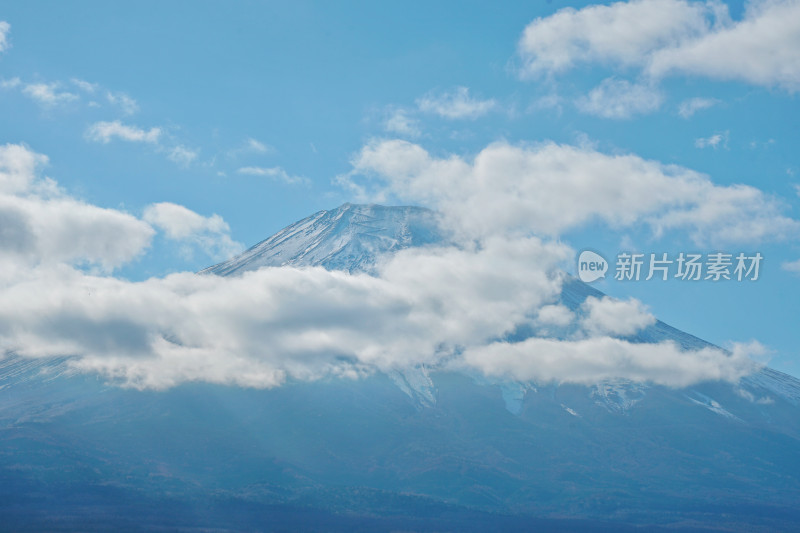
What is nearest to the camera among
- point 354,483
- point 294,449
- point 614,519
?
point 614,519

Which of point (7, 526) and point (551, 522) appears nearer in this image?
point (7, 526)

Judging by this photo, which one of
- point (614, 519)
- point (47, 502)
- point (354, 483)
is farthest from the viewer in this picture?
point (354, 483)

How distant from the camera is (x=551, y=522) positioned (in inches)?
6619

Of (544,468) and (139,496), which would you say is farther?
(544,468)

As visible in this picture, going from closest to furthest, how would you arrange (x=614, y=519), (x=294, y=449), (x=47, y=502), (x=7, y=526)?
1. (x=7, y=526)
2. (x=47, y=502)
3. (x=614, y=519)
4. (x=294, y=449)

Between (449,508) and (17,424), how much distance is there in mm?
94244

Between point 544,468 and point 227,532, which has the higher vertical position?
point 544,468

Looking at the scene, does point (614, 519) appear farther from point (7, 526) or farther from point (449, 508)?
point (7, 526)

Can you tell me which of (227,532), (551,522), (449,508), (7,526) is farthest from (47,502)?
(551,522)

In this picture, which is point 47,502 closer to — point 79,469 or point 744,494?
point 79,469

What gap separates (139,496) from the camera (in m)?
167

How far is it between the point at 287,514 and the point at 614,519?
200 feet

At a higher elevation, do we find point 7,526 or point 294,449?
point 294,449

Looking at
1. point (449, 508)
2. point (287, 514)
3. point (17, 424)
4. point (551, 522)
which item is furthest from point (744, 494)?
point (17, 424)
